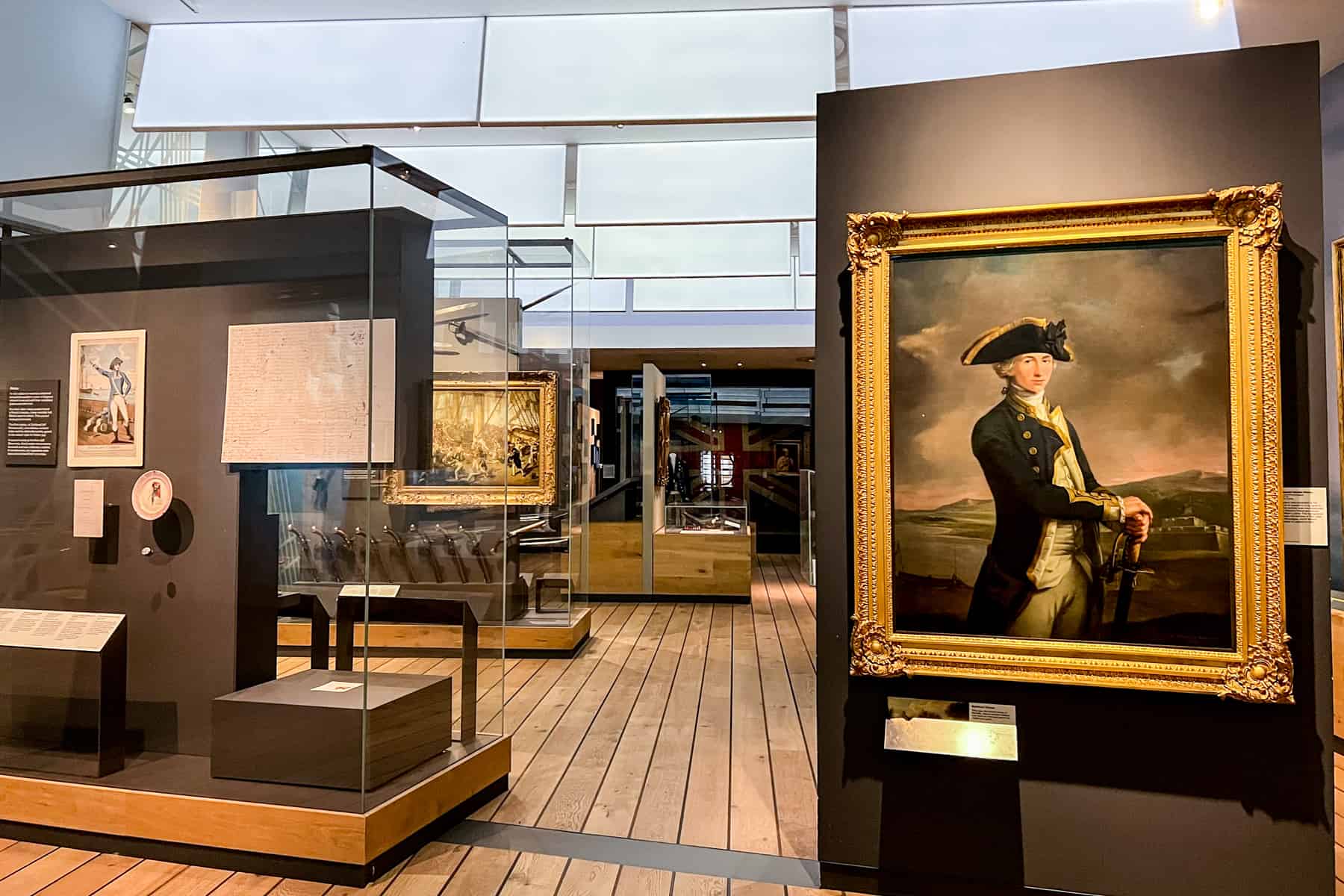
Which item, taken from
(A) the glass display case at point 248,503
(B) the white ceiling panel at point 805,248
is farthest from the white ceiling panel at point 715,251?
(A) the glass display case at point 248,503

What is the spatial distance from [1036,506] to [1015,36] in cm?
293

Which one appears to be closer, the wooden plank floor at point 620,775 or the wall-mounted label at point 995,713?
the wall-mounted label at point 995,713

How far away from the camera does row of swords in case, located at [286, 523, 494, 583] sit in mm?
2588

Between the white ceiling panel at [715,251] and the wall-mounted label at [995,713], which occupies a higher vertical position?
the white ceiling panel at [715,251]

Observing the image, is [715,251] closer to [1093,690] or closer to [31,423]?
[31,423]

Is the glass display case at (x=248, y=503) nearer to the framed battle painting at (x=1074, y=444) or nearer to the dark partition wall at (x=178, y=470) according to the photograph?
the dark partition wall at (x=178, y=470)

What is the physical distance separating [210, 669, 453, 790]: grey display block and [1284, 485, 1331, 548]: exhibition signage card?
286 centimetres

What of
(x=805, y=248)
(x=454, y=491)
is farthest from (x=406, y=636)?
(x=805, y=248)

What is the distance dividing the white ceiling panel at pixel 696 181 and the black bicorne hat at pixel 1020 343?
3710mm

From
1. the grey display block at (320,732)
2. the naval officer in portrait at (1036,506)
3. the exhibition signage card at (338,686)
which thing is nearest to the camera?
the naval officer in portrait at (1036,506)

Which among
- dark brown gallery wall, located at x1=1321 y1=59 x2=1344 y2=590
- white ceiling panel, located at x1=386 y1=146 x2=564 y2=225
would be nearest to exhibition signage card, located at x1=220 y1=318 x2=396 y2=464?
white ceiling panel, located at x1=386 y1=146 x2=564 y2=225

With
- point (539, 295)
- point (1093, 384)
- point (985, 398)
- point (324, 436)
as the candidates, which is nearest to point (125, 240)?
point (324, 436)

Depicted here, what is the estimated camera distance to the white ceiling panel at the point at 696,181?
5.75 meters

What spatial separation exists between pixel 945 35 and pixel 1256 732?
3.50 m
